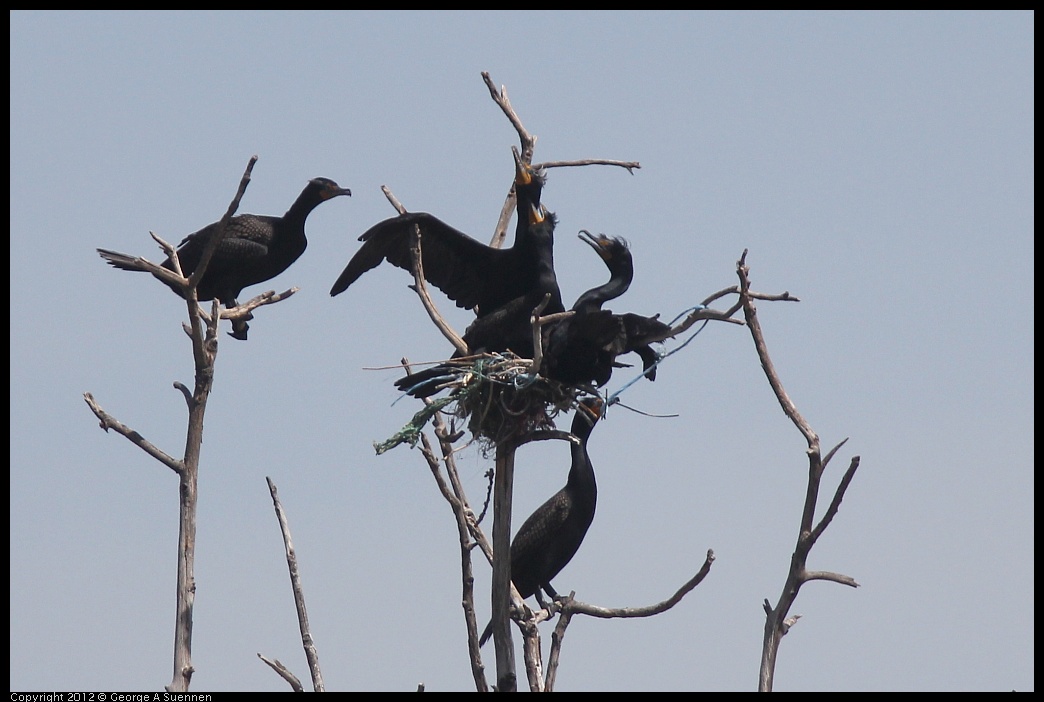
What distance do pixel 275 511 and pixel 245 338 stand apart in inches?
53.4

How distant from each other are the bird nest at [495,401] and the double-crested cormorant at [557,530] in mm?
1434

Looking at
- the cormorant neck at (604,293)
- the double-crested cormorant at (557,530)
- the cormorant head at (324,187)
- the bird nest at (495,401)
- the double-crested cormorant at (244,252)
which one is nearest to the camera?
the bird nest at (495,401)

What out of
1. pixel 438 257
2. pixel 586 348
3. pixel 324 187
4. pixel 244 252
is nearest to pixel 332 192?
pixel 324 187

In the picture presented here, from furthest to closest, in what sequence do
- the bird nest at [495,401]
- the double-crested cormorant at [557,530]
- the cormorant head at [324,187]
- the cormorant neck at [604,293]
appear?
1. the cormorant head at [324,187]
2. the double-crested cormorant at [557,530]
3. the cormorant neck at [604,293]
4. the bird nest at [495,401]

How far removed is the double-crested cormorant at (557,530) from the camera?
952cm

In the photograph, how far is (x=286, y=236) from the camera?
10.5 m

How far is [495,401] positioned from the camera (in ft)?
26.1

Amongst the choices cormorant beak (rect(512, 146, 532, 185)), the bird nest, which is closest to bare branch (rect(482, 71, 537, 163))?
cormorant beak (rect(512, 146, 532, 185))

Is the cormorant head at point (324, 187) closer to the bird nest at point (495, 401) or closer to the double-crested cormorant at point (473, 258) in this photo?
the double-crested cormorant at point (473, 258)

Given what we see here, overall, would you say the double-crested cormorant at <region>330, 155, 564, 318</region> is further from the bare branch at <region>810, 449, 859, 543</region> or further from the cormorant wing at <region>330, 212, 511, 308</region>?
the bare branch at <region>810, 449, 859, 543</region>

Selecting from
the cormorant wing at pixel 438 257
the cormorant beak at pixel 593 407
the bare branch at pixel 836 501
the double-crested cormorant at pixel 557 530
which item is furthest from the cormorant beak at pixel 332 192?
the bare branch at pixel 836 501

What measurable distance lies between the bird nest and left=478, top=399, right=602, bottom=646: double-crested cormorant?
1434 millimetres
